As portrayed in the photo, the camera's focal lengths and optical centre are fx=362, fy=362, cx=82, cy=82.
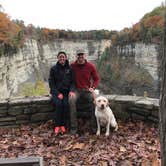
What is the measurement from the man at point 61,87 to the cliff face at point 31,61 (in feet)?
38.2

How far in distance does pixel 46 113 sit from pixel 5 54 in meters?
21.4

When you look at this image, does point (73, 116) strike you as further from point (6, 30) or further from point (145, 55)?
point (145, 55)

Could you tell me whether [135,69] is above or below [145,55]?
below

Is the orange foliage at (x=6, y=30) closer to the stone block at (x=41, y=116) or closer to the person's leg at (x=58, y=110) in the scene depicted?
the stone block at (x=41, y=116)

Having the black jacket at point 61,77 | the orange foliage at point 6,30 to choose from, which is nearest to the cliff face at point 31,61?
the orange foliage at point 6,30

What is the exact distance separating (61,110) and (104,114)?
2.43ft

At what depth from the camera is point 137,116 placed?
20.4ft

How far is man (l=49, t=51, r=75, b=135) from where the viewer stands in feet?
19.7

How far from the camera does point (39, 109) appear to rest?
21.1 ft

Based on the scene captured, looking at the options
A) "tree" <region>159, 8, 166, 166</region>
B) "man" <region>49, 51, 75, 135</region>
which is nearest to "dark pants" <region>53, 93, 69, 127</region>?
"man" <region>49, 51, 75, 135</region>

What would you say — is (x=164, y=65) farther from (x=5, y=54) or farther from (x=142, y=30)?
(x=142, y=30)

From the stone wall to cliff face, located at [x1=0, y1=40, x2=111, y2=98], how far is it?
11500 mm

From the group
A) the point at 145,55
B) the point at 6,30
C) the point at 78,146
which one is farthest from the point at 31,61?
the point at 78,146

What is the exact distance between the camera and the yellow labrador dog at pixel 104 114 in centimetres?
570
